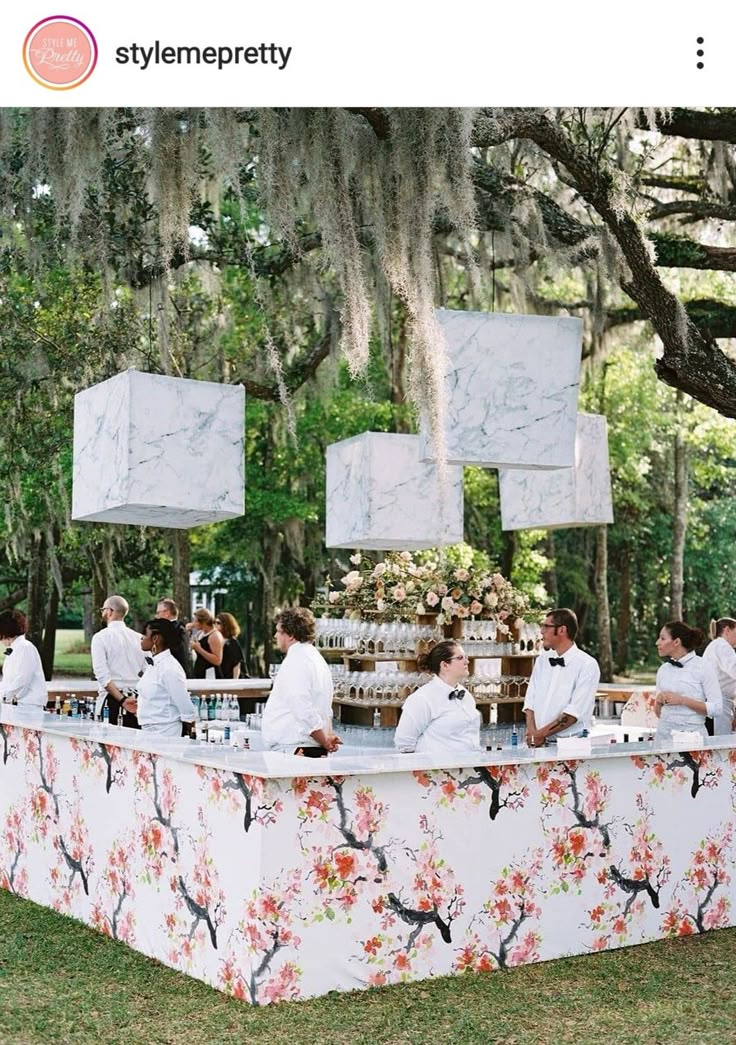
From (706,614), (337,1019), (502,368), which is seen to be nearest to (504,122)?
(502,368)

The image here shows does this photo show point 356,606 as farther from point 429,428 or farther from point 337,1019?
point 337,1019

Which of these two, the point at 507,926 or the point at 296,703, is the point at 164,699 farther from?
the point at 507,926

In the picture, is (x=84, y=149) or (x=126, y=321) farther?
(x=126, y=321)

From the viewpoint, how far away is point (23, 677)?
8039 millimetres

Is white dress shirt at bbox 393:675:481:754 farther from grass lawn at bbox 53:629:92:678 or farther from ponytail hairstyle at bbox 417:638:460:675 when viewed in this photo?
grass lawn at bbox 53:629:92:678

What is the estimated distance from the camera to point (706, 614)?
30.0m

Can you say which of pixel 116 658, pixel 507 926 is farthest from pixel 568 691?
pixel 116 658

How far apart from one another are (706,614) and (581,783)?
2487 centimetres

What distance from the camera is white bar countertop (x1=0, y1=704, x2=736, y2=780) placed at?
212 inches

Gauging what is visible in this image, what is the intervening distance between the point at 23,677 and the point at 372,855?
337cm

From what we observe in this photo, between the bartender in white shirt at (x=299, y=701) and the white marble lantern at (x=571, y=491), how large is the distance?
137 inches

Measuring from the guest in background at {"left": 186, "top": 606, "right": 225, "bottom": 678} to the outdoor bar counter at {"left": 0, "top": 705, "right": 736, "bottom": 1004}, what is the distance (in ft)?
17.6

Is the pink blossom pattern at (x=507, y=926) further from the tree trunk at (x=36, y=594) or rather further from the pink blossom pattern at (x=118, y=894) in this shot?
the tree trunk at (x=36, y=594)
